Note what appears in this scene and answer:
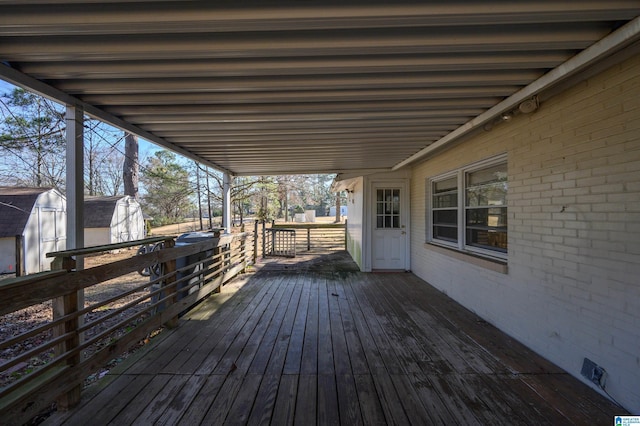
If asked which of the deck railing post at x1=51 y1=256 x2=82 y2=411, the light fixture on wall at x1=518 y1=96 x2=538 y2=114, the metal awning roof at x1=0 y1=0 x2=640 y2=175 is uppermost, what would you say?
the metal awning roof at x1=0 y1=0 x2=640 y2=175

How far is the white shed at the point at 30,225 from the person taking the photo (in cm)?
866

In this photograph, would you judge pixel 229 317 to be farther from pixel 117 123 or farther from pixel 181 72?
pixel 181 72

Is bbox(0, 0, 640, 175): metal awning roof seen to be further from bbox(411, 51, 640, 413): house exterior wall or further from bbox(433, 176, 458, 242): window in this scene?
bbox(433, 176, 458, 242): window

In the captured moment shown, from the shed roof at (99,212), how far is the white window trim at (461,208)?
12990mm

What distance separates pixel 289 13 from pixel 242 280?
4842 millimetres

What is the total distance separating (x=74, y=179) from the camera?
2445mm

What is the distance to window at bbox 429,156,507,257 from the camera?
11.1ft

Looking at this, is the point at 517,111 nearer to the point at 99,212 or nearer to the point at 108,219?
the point at 108,219

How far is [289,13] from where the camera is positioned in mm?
1582

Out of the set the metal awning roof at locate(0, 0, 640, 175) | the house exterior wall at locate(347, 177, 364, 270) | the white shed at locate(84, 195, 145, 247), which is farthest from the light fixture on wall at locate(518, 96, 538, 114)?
the white shed at locate(84, 195, 145, 247)

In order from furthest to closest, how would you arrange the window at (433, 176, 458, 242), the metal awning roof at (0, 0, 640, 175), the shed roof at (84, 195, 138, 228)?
the shed roof at (84, 195, 138, 228) < the window at (433, 176, 458, 242) < the metal awning roof at (0, 0, 640, 175)

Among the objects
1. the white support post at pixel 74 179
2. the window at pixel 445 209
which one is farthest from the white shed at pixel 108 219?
the window at pixel 445 209

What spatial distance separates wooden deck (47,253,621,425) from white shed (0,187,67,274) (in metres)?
9.34

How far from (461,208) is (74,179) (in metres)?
4.60
